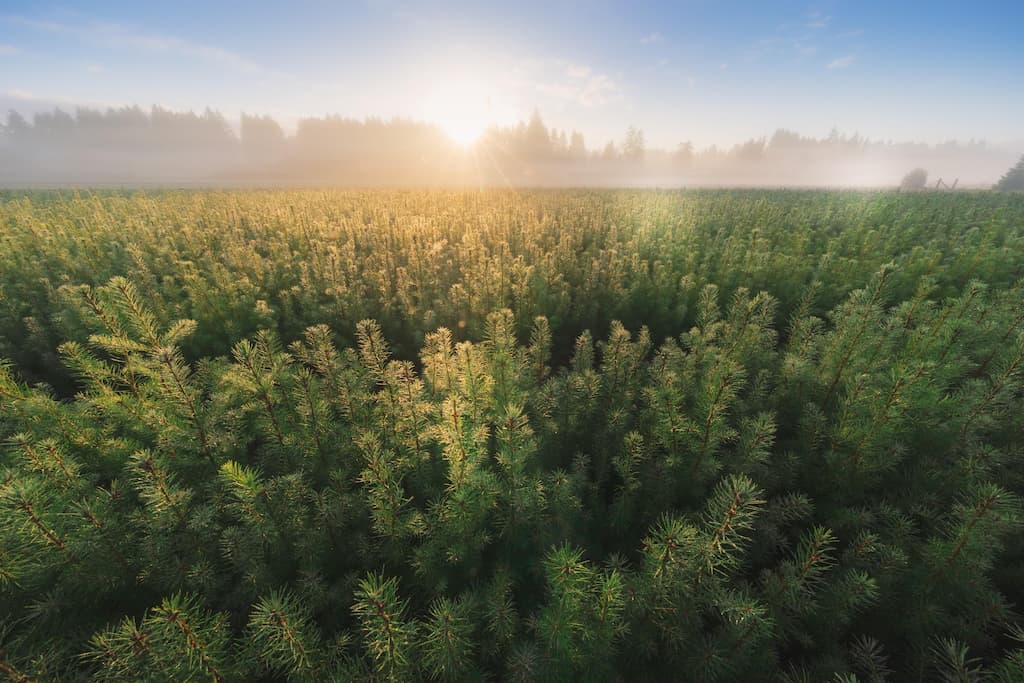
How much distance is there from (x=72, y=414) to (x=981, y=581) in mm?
5743

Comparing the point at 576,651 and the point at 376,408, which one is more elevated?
the point at 376,408

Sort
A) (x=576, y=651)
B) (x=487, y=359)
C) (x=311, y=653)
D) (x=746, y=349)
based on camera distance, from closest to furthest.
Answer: (x=311, y=653) < (x=576, y=651) < (x=487, y=359) < (x=746, y=349)

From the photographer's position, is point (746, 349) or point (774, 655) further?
point (746, 349)

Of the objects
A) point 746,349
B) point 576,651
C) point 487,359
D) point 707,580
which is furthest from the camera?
point 746,349

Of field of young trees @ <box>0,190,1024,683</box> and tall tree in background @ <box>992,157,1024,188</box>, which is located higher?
tall tree in background @ <box>992,157,1024,188</box>

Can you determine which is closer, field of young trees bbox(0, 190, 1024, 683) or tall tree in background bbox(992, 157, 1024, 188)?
field of young trees bbox(0, 190, 1024, 683)

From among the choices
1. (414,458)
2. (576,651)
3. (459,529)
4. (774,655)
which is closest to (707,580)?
(774,655)

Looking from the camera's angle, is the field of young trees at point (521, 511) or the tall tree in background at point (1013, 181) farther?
the tall tree in background at point (1013, 181)

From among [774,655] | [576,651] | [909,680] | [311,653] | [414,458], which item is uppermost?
[414,458]

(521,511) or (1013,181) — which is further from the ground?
(1013,181)

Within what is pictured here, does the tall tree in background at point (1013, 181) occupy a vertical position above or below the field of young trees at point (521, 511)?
above

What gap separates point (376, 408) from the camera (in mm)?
2674

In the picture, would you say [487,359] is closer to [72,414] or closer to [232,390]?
[232,390]

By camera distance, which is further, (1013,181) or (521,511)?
(1013,181)
